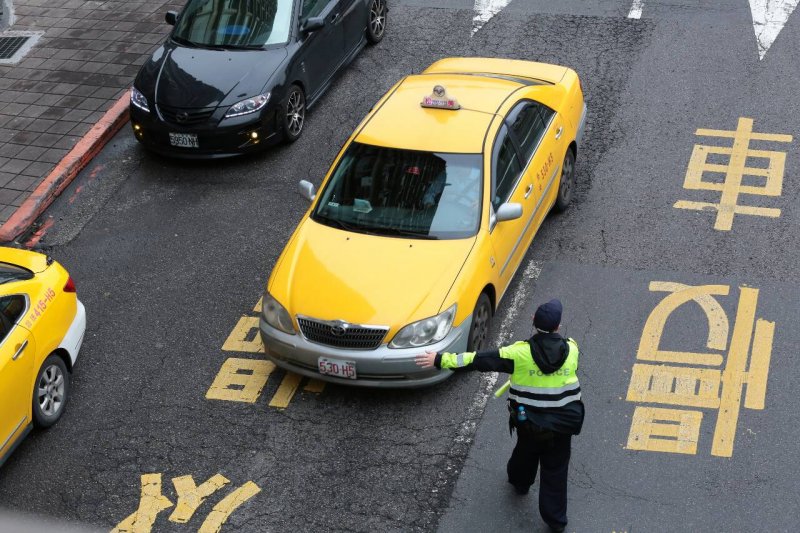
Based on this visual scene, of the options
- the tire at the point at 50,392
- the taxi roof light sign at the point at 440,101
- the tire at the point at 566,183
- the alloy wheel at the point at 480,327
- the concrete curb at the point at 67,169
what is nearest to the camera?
the tire at the point at 50,392

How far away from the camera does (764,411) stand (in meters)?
7.86

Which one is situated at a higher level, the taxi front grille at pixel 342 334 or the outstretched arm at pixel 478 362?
the outstretched arm at pixel 478 362

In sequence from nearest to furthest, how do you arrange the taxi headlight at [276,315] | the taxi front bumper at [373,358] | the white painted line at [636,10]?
the taxi front bumper at [373,358], the taxi headlight at [276,315], the white painted line at [636,10]

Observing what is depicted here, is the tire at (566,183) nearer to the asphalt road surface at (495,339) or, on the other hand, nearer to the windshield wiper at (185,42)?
the asphalt road surface at (495,339)

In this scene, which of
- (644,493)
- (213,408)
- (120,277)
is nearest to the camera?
(644,493)

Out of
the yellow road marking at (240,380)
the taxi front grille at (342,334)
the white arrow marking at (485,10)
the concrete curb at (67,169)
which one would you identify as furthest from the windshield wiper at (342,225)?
the white arrow marking at (485,10)

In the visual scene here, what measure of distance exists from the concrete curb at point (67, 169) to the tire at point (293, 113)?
221cm

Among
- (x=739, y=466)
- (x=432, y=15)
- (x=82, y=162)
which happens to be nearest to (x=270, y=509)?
(x=739, y=466)

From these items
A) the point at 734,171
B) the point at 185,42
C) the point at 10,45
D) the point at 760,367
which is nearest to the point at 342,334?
the point at 760,367

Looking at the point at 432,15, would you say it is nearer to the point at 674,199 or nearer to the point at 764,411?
the point at 674,199

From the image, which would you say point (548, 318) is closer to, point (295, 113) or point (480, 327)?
point (480, 327)

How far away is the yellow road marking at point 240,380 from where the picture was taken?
8.55 metres

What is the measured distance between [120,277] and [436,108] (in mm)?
3455

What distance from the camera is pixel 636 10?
13.9 m
